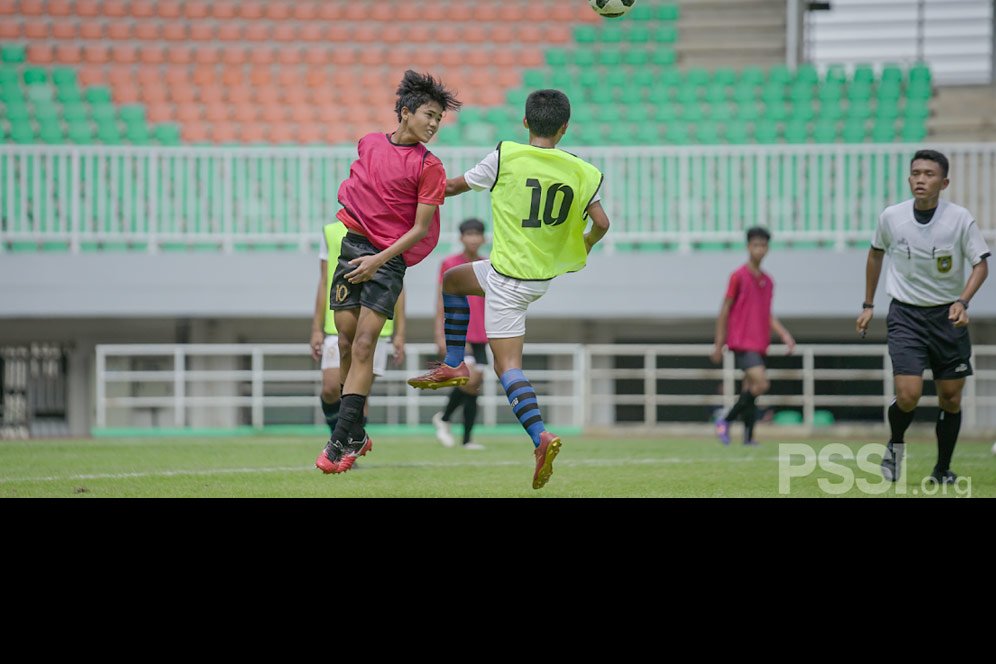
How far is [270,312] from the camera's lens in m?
14.7

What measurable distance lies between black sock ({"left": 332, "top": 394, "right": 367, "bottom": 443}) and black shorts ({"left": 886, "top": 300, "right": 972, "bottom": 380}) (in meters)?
2.83

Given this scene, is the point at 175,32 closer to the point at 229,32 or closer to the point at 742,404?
the point at 229,32

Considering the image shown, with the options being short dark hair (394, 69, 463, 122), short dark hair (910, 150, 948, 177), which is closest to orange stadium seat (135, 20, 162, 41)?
short dark hair (394, 69, 463, 122)

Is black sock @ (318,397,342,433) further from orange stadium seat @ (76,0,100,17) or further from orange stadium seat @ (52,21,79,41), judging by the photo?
orange stadium seat @ (76,0,100,17)

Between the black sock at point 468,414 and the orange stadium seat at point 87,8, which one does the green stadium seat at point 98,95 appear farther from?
the black sock at point 468,414

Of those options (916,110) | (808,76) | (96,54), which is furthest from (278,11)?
(916,110)

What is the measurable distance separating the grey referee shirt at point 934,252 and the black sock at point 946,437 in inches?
27.6

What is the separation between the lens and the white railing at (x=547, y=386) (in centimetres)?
1448

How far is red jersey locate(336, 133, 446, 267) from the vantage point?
6.27 m

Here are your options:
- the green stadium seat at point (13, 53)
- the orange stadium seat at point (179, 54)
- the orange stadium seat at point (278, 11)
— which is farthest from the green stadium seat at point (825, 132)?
the green stadium seat at point (13, 53)
